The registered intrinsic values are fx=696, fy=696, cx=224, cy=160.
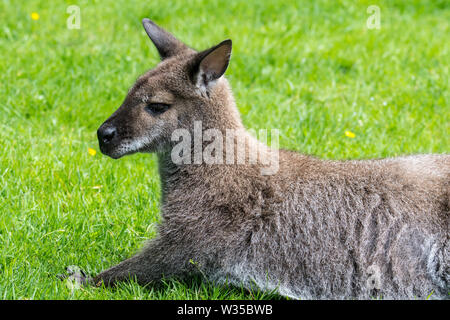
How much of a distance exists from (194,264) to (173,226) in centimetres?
31

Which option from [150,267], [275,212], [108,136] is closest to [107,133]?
[108,136]

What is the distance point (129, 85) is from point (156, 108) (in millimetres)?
3168

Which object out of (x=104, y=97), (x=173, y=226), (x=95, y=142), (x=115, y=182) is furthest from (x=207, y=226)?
(x=104, y=97)

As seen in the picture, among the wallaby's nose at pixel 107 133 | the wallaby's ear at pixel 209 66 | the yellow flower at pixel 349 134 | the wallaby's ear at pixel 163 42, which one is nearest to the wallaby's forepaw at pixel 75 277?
the wallaby's nose at pixel 107 133

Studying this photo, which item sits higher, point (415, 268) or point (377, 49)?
point (377, 49)

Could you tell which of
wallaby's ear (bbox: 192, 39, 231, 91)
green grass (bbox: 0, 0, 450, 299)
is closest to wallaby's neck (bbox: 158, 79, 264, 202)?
wallaby's ear (bbox: 192, 39, 231, 91)

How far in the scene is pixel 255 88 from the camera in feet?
26.9

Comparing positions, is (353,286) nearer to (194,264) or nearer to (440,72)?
(194,264)

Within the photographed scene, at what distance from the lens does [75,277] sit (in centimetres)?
472

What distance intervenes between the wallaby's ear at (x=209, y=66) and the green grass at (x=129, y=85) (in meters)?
1.36

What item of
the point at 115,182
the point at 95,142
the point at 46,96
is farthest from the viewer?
the point at 46,96

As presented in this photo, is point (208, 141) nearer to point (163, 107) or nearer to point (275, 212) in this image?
point (163, 107)

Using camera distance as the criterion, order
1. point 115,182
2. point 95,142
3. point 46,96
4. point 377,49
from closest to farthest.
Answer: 1. point 115,182
2. point 95,142
3. point 46,96
4. point 377,49

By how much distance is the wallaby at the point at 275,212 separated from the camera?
14.7 feet
